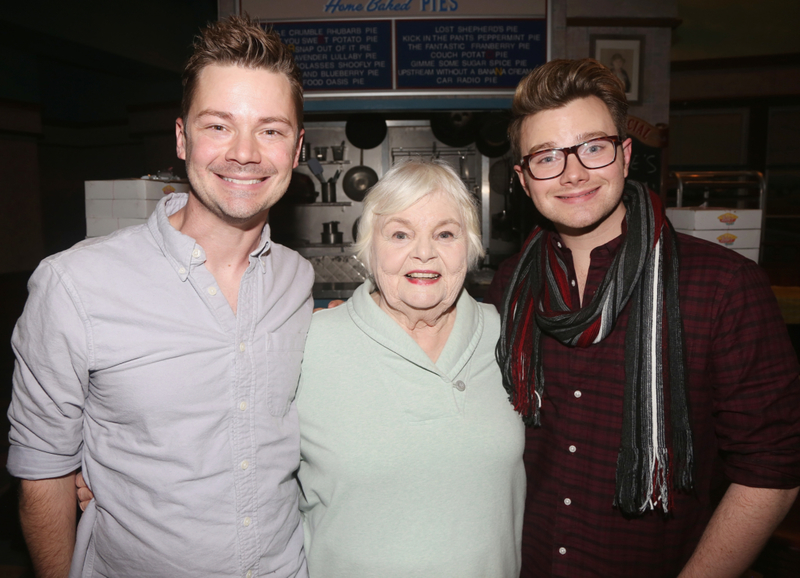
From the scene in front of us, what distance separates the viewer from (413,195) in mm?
1592

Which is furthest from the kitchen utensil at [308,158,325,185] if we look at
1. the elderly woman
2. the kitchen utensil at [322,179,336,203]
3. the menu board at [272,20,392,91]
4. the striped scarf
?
the striped scarf

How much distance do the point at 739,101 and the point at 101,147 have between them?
12513 millimetres

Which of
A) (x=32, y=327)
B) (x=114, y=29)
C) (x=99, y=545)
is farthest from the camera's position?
(x=114, y=29)

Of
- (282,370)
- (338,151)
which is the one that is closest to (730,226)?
(282,370)

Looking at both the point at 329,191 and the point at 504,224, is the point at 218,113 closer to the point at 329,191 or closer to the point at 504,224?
the point at 329,191

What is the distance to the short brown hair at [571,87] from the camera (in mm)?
1531

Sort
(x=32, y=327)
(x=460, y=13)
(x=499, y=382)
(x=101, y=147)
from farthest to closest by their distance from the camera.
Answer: (x=101, y=147) → (x=460, y=13) → (x=499, y=382) → (x=32, y=327)

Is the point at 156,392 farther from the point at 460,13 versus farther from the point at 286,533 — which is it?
the point at 460,13

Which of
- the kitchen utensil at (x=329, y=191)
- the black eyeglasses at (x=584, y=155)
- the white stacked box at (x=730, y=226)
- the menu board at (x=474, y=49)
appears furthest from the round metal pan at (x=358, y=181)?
the black eyeglasses at (x=584, y=155)

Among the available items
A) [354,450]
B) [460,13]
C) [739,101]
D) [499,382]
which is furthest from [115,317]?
[739,101]

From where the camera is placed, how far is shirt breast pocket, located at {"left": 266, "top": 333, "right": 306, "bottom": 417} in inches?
56.8

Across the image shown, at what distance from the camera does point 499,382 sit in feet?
5.45

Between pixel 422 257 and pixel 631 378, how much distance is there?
2.33ft

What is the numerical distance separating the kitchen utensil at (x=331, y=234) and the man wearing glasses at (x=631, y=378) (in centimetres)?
394
